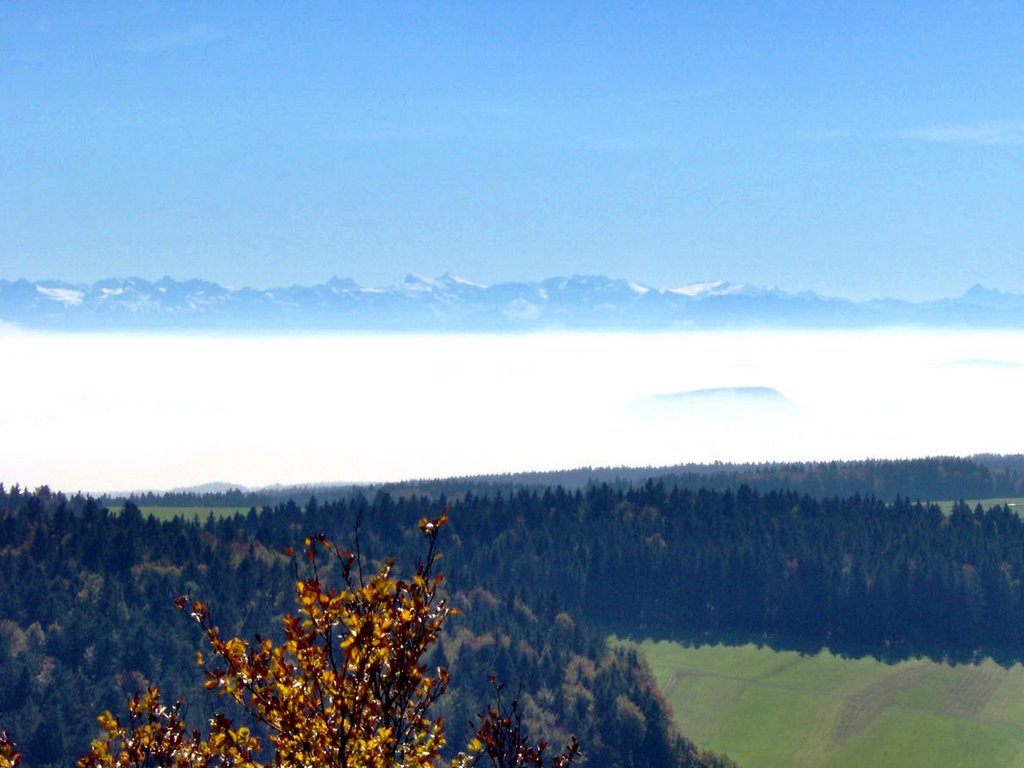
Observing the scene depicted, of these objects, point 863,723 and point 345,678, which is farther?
point 863,723

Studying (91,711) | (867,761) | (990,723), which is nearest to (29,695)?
(91,711)

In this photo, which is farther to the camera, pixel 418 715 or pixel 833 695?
pixel 833 695

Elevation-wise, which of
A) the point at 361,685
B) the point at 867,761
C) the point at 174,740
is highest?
the point at 361,685

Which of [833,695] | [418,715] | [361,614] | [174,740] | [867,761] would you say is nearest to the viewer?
[361,614]

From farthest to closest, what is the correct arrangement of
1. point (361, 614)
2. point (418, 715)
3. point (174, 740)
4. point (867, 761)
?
point (867, 761) → point (174, 740) → point (418, 715) → point (361, 614)

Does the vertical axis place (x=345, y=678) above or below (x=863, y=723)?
above

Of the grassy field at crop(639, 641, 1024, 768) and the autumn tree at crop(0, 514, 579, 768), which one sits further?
the grassy field at crop(639, 641, 1024, 768)

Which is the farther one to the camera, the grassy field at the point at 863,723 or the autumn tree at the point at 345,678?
the grassy field at the point at 863,723

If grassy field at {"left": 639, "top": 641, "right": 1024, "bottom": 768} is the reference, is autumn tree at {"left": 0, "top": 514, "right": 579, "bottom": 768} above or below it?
above

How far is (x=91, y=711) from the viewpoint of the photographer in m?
180

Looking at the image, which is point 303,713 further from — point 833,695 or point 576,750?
point 833,695

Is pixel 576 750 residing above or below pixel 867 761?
above

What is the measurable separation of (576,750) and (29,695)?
577 ft

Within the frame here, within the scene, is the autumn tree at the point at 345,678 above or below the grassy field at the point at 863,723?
above
